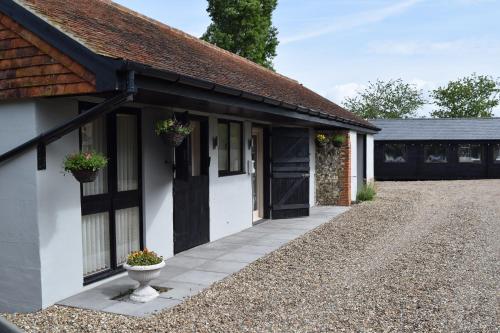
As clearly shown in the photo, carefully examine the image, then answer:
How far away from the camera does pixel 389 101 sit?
50.8 metres

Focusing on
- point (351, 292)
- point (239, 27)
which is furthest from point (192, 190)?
point (239, 27)

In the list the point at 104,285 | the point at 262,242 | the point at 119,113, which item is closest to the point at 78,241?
the point at 104,285

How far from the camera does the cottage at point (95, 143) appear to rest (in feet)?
15.8

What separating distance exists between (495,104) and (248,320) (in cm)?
5023

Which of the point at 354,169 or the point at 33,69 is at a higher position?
the point at 33,69

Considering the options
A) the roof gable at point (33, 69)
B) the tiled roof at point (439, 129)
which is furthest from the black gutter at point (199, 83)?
the tiled roof at point (439, 129)

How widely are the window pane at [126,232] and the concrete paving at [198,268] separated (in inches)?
13.9

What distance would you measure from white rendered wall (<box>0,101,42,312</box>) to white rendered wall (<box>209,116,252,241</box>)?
3.93 meters

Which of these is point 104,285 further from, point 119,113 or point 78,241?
point 119,113

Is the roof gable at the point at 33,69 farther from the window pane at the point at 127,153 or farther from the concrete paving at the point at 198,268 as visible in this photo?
the concrete paving at the point at 198,268

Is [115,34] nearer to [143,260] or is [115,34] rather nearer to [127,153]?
[127,153]

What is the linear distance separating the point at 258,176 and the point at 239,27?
598 inches

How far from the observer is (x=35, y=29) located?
4852 mm

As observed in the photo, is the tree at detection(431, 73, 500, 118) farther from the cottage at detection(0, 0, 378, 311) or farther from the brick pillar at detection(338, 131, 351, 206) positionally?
the cottage at detection(0, 0, 378, 311)
